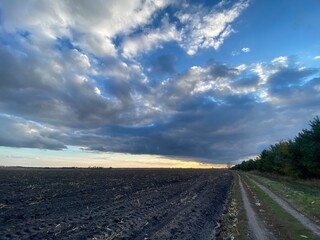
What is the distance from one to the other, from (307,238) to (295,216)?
7091 millimetres

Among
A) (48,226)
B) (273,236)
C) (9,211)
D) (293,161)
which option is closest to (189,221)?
(273,236)

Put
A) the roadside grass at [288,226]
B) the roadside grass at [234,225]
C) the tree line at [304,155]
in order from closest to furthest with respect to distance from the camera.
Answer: the roadside grass at [234,225]
the roadside grass at [288,226]
the tree line at [304,155]

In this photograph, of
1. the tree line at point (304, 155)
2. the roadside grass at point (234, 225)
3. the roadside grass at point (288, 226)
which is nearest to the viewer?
the roadside grass at point (234, 225)

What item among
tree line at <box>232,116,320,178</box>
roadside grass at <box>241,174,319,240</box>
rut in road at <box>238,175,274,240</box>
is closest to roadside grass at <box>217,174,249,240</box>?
rut in road at <box>238,175,274,240</box>

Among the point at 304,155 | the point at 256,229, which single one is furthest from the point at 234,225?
the point at 304,155

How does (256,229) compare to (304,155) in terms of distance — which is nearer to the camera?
(256,229)

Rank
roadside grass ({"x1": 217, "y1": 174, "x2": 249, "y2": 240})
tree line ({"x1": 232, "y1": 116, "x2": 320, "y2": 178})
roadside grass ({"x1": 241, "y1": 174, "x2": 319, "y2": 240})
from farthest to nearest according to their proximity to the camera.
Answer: tree line ({"x1": 232, "y1": 116, "x2": 320, "y2": 178})
roadside grass ({"x1": 241, "y1": 174, "x2": 319, "y2": 240})
roadside grass ({"x1": 217, "y1": 174, "x2": 249, "y2": 240})

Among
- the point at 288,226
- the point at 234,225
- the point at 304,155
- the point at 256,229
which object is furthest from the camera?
the point at 304,155

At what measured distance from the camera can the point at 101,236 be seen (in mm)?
13109

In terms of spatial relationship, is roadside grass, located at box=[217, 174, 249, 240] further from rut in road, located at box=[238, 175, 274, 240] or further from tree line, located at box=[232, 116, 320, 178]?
tree line, located at box=[232, 116, 320, 178]

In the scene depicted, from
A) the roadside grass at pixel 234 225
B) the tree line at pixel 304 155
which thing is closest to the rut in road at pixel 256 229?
the roadside grass at pixel 234 225

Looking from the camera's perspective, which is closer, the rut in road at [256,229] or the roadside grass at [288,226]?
the rut in road at [256,229]

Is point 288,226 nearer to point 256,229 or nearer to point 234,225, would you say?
point 256,229

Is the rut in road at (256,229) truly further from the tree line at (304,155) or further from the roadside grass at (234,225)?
the tree line at (304,155)
